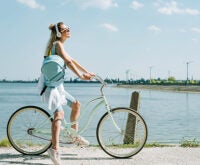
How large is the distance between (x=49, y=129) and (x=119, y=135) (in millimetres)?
1157

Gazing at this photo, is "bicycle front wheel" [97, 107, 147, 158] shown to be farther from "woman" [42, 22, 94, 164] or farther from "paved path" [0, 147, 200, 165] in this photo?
"woman" [42, 22, 94, 164]

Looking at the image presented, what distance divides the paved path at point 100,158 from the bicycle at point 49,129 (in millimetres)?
150

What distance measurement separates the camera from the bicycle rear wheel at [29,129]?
23.6ft

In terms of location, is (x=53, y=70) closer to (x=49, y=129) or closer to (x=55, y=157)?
(x=49, y=129)

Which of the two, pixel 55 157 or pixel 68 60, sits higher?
pixel 68 60

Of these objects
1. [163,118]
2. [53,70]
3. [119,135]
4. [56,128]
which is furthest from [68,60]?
[163,118]

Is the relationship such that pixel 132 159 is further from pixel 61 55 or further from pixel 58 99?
pixel 61 55

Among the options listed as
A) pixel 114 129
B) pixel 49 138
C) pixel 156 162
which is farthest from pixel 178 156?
pixel 49 138

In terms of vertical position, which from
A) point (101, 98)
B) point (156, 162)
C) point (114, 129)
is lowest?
point (156, 162)

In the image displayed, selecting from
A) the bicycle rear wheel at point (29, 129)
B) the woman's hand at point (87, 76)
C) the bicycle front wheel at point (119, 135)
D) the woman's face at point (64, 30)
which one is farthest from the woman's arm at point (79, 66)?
the bicycle rear wheel at point (29, 129)

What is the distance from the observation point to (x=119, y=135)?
7.41 meters

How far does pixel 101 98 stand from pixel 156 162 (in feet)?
4.30

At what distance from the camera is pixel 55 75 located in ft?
21.9

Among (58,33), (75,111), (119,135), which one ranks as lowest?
(119,135)
